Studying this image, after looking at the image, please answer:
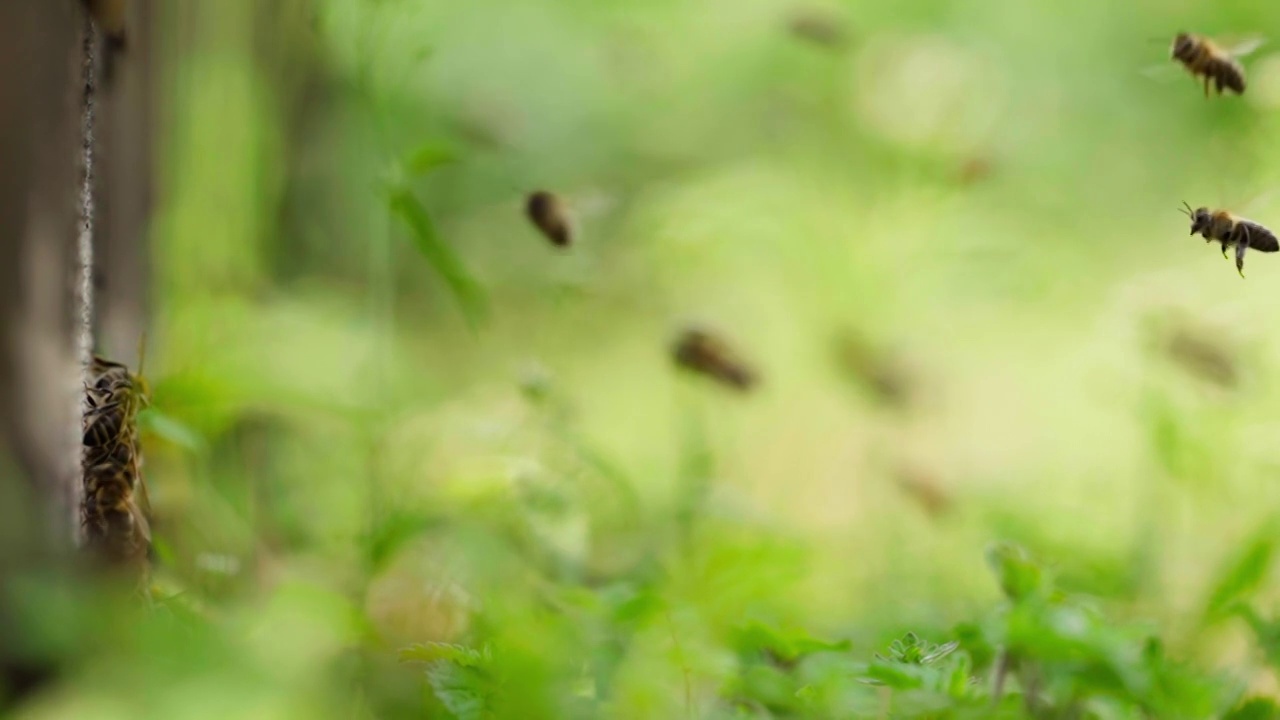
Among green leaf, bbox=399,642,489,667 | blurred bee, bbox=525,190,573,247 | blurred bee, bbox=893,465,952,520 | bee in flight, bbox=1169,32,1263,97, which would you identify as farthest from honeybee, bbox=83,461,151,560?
blurred bee, bbox=893,465,952,520

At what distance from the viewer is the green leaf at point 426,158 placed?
1.17 m

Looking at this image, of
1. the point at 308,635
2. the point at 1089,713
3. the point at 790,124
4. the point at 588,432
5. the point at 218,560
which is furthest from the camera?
the point at 790,124

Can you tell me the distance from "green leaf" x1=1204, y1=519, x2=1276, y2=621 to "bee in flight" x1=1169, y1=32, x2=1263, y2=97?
1.54 ft

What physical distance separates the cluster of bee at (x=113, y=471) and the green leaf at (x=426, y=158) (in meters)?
0.34

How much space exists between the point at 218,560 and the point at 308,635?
22cm

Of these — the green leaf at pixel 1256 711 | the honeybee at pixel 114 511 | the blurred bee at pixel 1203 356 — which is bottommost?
the green leaf at pixel 1256 711

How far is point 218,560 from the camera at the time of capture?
120cm

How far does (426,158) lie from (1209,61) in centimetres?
81

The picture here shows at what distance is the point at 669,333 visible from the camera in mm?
2549

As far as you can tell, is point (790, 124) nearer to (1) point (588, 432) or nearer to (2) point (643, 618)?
(1) point (588, 432)

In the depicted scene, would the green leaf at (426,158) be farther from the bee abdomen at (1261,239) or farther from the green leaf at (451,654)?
the bee abdomen at (1261,239)

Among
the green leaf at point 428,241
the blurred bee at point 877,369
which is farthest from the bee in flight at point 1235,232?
the blurred bee at point 877,369

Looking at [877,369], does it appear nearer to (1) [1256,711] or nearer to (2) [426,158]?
(2) [426,158]

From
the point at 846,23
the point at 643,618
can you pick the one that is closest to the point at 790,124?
the point at 846,23
